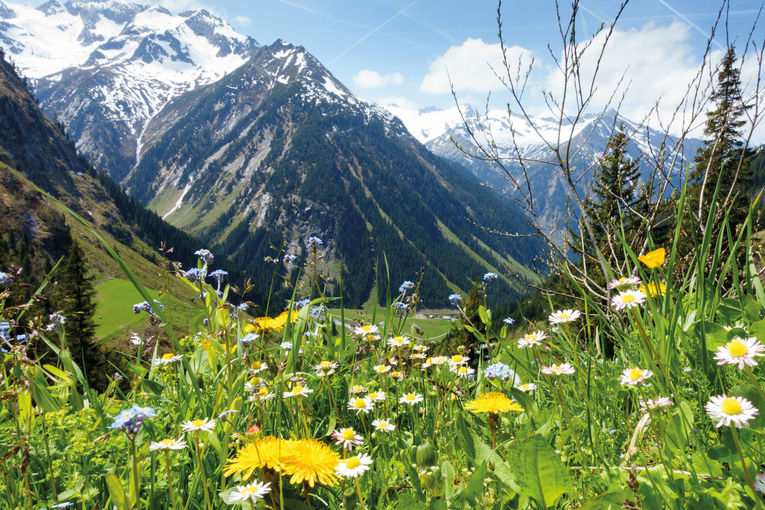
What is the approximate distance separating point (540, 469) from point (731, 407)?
2.13 feet

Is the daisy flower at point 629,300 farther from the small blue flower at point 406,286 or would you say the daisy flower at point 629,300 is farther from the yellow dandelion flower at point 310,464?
the small blue flower at point 406,286

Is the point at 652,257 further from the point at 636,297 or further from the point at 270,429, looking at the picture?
the point at 270,429

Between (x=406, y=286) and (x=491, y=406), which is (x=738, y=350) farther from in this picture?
(x=406, y=286)

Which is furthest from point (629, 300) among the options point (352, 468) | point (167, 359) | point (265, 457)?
point (167, 359)

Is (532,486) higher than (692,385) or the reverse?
the reverse

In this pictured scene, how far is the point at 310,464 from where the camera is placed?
1493 millimetres

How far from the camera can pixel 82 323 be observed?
961 inches

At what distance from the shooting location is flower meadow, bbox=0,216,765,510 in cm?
140

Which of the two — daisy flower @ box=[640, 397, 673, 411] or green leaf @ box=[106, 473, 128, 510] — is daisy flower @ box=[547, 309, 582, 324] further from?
green leaf @ box=[106, 473, 128, 510]

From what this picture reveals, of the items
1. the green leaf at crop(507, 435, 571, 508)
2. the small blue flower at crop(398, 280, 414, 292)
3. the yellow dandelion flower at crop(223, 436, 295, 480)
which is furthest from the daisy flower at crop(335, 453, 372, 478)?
the small blue flower at crop(398, 280, 414, 292)

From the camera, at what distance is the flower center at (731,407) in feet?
3.41

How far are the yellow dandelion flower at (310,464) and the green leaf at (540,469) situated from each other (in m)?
0.69

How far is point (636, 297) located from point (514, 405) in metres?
0.84

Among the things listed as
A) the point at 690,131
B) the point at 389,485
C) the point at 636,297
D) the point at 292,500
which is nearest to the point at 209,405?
the point at 292,500
